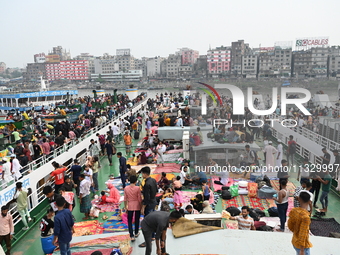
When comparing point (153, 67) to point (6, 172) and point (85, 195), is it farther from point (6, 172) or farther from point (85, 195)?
point (85, 195)

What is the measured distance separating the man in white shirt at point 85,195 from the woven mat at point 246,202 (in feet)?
10.6

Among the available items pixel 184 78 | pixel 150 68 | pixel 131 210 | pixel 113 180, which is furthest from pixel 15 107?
pixel 150 68

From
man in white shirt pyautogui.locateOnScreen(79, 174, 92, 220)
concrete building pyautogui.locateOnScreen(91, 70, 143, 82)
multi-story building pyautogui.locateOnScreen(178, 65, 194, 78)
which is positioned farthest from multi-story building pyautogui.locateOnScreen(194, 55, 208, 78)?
man in white shirt pyautogui.locateOnScreen(79, 174, 92, 220)

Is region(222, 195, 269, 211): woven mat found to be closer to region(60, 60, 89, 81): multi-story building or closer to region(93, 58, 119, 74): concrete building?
region(93, 58, 119, 74): concrete building

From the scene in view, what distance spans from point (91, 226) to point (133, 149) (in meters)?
7.00

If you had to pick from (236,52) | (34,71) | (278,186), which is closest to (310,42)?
(236,52)

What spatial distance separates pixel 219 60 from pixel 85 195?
99.8 meters

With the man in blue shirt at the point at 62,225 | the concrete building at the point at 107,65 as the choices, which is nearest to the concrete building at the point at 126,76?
the concrete building at the point at 107,65

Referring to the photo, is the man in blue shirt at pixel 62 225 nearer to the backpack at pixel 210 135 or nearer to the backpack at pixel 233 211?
the backpack at pixel 233 211

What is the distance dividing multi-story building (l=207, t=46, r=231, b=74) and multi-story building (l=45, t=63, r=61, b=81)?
71.5 m

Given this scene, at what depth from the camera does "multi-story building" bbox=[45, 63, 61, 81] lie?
131m

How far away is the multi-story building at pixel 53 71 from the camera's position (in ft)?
431

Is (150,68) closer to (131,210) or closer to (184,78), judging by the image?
(184,78)

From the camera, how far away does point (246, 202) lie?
7188mm
